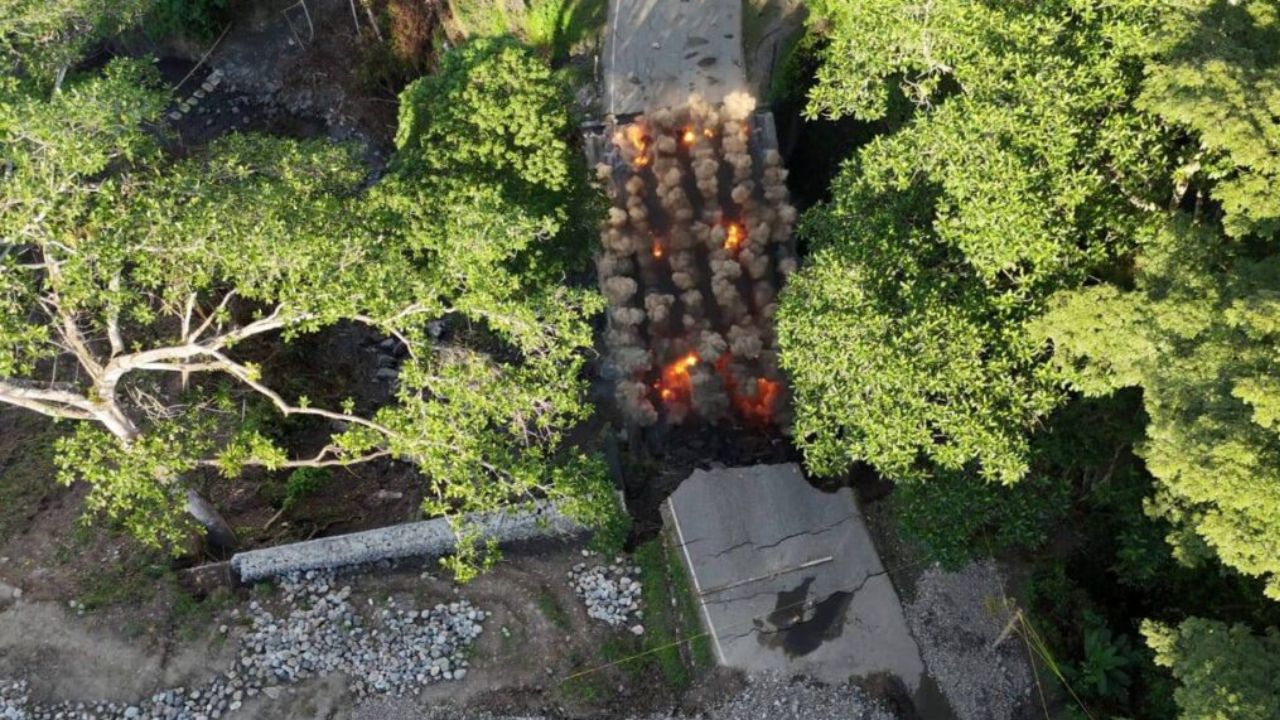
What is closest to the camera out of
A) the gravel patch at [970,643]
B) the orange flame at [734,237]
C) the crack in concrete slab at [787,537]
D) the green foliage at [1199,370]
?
the green foliage at [1199,370]

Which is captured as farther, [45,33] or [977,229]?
[45,33]

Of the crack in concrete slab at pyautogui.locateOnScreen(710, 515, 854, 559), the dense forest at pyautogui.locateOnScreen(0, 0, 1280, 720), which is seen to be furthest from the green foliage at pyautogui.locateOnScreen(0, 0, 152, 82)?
the crack in concrete slab at pyautogui.locateOnScreen(710, 515, 854, 559)

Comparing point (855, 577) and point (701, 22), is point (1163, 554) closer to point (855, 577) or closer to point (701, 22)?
point (855, 577)

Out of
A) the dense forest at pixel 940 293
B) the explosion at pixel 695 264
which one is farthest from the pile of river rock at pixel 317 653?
the explosion at pixel 695 264

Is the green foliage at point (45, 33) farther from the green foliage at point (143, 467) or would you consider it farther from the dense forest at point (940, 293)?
the green foliage at point (143, 467)

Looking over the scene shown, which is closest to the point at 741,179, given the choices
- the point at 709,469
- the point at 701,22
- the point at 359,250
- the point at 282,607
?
the point at 701,22

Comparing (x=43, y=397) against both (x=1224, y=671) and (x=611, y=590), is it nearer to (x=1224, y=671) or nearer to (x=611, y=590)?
(x=611, y=590)

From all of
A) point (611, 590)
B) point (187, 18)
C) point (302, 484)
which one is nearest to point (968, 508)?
point (611, 590)
